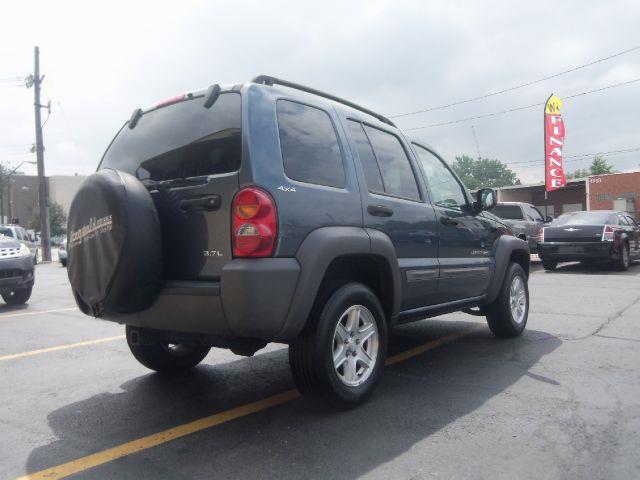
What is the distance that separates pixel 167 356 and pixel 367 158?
2192 mm

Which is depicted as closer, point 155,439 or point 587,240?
point 155,439

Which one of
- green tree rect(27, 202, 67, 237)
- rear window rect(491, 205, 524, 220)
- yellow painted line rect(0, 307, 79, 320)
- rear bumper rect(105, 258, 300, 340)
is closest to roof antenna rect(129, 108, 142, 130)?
rear bumper rect(105, 258, 300, 340)

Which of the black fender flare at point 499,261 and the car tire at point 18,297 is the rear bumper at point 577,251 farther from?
the car tire at point 18,297

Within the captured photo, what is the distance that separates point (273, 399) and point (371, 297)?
3.26 feet

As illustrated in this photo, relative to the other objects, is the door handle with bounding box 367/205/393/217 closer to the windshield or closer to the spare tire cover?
the spare tire cover

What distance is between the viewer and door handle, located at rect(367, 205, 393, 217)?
3.74 m

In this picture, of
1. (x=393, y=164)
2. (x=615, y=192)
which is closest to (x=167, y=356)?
(x=393, y=164)

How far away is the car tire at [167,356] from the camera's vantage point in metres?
4.27

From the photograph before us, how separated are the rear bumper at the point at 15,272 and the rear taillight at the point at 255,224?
7199 mm

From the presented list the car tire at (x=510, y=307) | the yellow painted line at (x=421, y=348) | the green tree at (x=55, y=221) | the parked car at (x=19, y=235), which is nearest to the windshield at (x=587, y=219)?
the car tire at (x=510, y=307)

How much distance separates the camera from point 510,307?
18.5 feet

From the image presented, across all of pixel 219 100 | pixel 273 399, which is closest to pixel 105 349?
pixel 273 399

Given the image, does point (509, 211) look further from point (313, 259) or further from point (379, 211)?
point (313, 259)

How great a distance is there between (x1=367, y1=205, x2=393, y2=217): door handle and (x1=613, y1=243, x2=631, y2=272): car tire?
1096 cm
